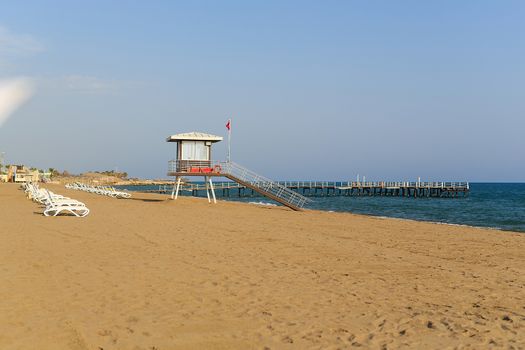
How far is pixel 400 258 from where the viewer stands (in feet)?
36.9

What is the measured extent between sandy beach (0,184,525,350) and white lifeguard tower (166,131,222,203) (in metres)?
16.2

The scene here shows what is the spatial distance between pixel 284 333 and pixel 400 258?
6.53m

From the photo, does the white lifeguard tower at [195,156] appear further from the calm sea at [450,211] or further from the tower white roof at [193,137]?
the calm sea at [450,211]

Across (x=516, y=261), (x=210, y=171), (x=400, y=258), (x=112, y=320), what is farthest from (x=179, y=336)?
(x=210, y=171)

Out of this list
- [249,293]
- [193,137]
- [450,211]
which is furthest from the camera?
[450,211]

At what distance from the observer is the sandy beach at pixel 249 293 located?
5.28m

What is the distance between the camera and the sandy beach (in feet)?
17.3

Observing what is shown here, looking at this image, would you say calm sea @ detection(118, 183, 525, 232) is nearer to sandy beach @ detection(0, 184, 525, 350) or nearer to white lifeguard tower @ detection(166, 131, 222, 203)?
white lifeguard tower @ detection(166, 131, 222, 203)

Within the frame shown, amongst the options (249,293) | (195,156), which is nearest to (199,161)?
(195,156)

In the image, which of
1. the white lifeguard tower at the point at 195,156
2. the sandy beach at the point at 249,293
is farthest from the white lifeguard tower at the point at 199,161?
→ the sandy beach at the point at 249,293

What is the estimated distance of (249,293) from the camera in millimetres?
7246

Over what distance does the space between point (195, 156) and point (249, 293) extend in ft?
77.0

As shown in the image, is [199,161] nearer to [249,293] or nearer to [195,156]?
[195,156]

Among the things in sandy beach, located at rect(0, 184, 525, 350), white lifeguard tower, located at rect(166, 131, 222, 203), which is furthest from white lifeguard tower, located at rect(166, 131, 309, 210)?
sandy beach, located at rect(0, 184, 525, 350)
